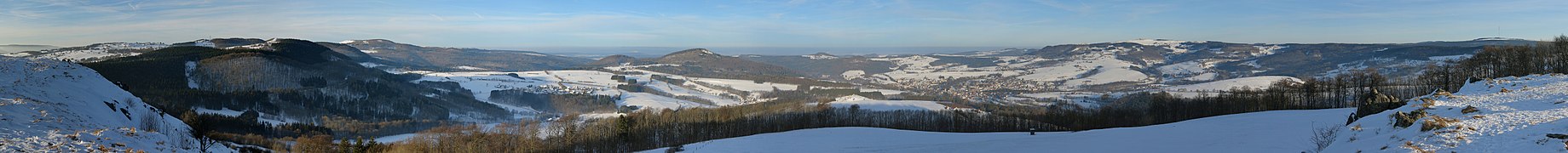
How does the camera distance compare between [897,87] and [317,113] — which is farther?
[897,87]

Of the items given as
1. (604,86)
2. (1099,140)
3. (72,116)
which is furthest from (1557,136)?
(604,86)

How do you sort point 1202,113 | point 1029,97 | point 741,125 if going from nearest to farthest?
1. point 1202,113
2. point 741,125
3. point 1029,97

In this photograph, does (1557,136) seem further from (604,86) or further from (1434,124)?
(604,86)

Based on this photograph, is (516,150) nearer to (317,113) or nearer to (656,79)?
(317,113)

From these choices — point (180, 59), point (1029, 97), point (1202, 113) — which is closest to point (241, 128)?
point (180, 59)

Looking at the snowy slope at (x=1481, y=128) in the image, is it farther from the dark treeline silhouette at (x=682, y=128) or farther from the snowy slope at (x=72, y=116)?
the dark treeline silhouette at (x=682, y=128)

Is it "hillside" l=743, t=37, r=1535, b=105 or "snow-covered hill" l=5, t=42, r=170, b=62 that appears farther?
"hillside" l=743, t=37, r=1535, b=105

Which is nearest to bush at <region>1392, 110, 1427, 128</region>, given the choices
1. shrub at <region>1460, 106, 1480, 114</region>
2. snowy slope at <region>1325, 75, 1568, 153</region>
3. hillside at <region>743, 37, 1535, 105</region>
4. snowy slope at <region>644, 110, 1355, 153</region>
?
snowy slope at <region>1325, 75, 1568, 153</region>

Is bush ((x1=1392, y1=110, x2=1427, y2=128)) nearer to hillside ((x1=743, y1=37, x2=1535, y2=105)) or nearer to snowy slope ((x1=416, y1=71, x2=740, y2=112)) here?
hillside ((x1=743, y1=37, x2=1535, y2=105))
